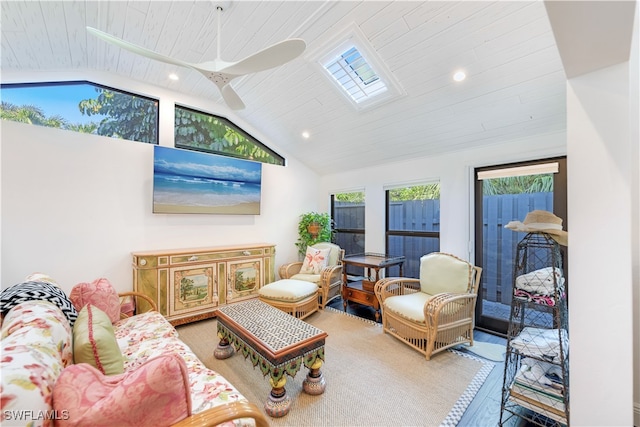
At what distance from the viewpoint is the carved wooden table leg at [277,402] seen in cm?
173

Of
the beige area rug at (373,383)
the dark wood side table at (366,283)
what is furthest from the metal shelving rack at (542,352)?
the dark wood side table at (366,283)

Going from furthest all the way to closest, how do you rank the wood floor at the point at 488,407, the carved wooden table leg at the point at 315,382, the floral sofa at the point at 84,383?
the carved wooden table leg at the point at 315,382 < the wood floor at the point at 488,407 < the floral sofa at the point at 84,383

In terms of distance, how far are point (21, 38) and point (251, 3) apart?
6.79 ft

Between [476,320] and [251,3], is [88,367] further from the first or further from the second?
[476,320]

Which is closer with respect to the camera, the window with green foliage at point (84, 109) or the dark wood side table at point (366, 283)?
the window with green foliage at point (84, 109)

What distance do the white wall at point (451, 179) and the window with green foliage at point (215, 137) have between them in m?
1.80

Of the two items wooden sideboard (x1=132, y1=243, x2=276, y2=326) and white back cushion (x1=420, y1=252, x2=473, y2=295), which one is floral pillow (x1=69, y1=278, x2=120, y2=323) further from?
white back cushion (x1=420, y1=252, x2=473, y2=295)

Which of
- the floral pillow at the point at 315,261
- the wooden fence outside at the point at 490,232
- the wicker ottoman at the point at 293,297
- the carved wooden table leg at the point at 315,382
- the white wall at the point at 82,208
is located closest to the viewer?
the carved wooden table leg at the point at 315,382

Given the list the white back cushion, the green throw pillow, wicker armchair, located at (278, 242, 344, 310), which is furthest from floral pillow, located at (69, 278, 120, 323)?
the white back cushion

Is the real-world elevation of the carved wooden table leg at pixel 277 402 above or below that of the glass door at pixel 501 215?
below

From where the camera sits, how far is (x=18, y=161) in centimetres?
257

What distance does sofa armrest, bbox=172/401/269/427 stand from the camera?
0.94m

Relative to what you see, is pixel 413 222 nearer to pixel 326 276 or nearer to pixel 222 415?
pixel 326 276

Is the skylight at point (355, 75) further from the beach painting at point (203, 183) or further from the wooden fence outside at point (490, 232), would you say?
the beach painting at point (203, 183)
